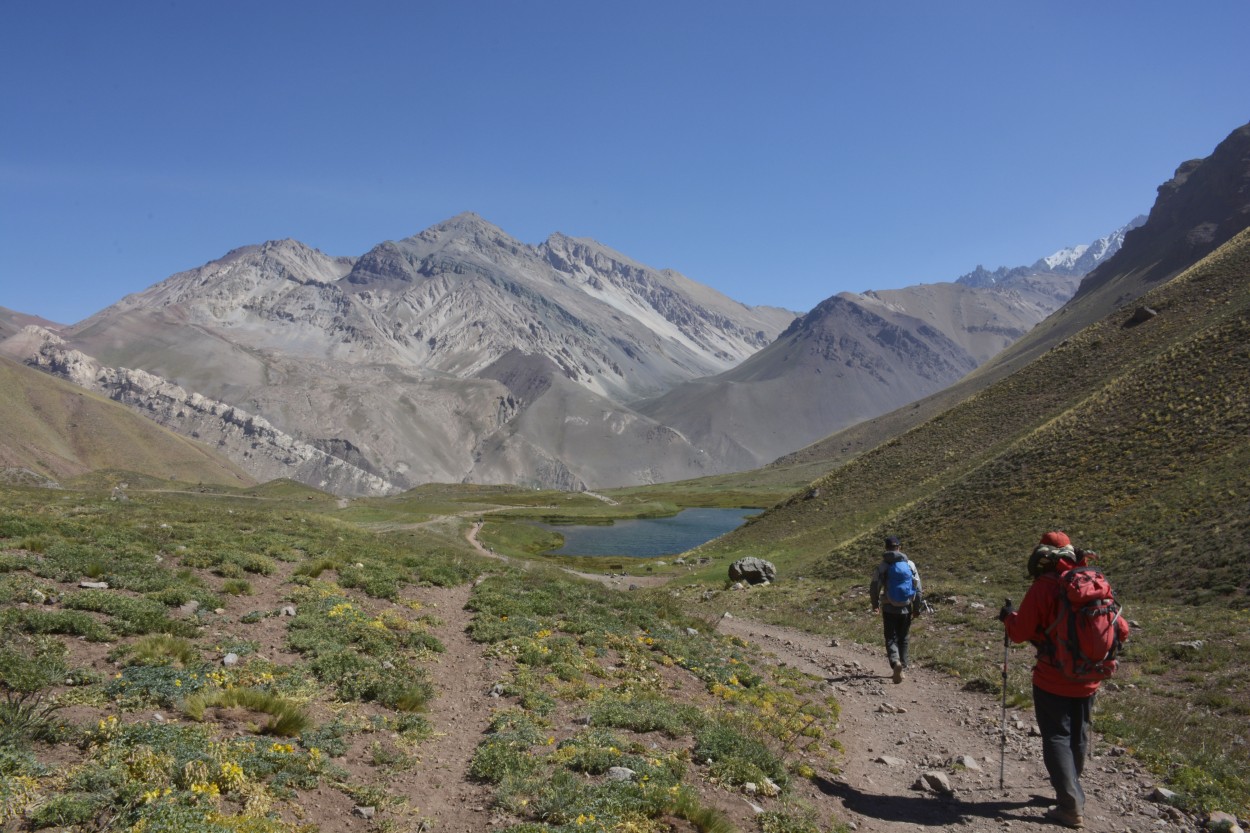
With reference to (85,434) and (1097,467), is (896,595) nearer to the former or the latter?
(1097,467)

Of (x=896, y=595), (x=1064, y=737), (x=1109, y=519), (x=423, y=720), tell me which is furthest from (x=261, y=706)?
(x=1109, y=519)

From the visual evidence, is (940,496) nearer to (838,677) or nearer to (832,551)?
(832,551)

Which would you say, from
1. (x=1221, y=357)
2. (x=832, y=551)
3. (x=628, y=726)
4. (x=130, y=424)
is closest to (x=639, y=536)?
(x=832, y=551)

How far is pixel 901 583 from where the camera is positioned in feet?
56.1

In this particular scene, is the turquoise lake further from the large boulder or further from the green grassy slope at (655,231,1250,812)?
the large boulder

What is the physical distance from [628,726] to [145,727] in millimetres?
7414

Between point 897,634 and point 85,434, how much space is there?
232 m

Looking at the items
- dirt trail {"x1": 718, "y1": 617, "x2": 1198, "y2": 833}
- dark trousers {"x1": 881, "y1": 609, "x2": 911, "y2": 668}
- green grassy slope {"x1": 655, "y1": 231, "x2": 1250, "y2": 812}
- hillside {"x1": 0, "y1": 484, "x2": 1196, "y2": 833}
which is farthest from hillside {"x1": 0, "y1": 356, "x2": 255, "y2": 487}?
dirt trail {"x1": 718, "y1": 617, "x2": 1198, "y2": 833}

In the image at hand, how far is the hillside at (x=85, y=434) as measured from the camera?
16625 cm

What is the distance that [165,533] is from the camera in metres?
21.2

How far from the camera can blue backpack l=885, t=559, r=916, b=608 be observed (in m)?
17.1

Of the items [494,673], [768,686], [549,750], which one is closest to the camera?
[549,750]

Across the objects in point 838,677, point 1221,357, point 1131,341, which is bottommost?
point 838,677

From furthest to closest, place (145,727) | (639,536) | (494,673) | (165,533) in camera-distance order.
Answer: (639,536) → (165,533) → (494,673) → (145,727)
